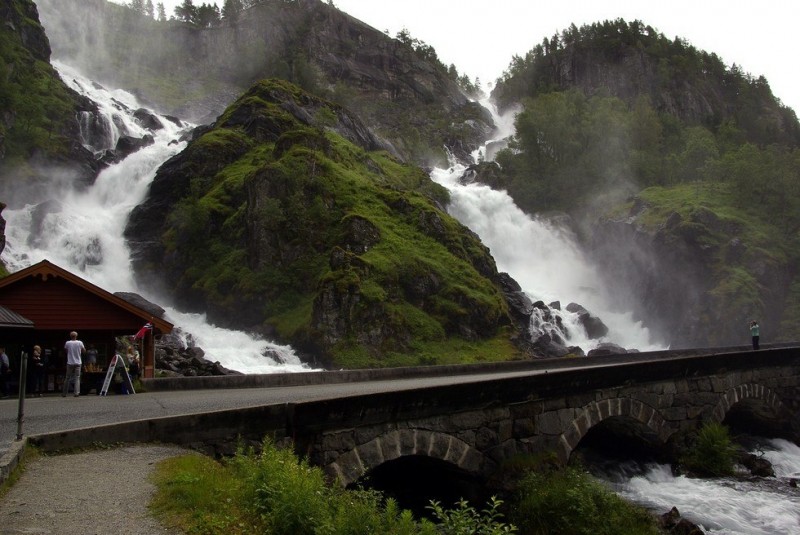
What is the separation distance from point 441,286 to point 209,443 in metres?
32.3

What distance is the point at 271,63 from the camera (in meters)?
109

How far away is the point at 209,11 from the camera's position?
132 m

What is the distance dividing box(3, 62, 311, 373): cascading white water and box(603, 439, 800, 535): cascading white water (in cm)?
1949

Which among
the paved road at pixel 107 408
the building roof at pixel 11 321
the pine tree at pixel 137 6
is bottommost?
the paved road at pixel 107 408

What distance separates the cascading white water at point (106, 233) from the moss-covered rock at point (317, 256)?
163cm

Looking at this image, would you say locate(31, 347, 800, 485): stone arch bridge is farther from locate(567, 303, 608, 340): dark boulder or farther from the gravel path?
locate(567, 303, 608, 340): dark boulder

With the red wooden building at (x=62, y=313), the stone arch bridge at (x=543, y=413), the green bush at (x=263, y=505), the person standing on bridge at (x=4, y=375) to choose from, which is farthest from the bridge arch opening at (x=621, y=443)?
the person standing on bridge at (x=4, y=375)

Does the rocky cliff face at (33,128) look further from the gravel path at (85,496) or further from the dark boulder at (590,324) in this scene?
the gravel path at (85,496)

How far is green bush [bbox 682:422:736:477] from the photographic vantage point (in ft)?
56.0

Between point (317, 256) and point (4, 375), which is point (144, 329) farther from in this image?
point (317, 256)

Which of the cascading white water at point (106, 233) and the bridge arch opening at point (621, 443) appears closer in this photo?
the bridge arch opening at point (621, 443)

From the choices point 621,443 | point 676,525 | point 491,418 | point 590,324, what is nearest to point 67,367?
point 491,418

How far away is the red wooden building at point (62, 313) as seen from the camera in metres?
18.9

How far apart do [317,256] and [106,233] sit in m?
17.3
